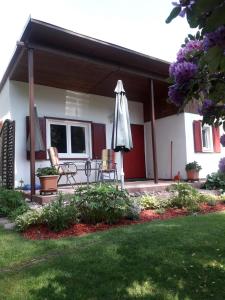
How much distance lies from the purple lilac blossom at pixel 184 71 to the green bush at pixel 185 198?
5.05 m

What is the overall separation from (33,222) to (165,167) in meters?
6.99

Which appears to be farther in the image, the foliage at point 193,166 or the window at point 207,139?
the window at point 207,139

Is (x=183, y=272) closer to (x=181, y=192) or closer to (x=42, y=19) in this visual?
(x=181, y=192)

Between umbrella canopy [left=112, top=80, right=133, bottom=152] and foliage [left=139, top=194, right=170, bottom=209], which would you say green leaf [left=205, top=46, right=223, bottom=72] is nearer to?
foliage [left=139, top=194, right=170, bottom=209]

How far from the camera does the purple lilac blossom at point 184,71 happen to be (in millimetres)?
1720

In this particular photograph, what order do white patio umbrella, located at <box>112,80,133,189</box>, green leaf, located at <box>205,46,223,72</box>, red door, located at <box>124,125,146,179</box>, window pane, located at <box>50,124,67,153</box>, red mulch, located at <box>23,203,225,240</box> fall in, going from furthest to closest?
red door, located at <box>124,125,146,179</box>, window pane, located at <box>50,124,67,153</box>, white patio umbrella, located at <box>112,80,133,189</box>, red mulch, located at <box>23,203,225,240</box>, green leaf, located at <box>205,46,223,72</box>

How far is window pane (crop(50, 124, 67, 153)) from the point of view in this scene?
374 inches

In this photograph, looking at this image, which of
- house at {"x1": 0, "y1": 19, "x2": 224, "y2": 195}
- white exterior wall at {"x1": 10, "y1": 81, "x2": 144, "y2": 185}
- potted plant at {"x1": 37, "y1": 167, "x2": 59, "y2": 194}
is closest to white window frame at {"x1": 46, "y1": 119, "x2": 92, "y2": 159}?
house at {"x1": 0, "y1": 19, "x2": 224, "y2": 195}

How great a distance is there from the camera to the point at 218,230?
465 centimetres

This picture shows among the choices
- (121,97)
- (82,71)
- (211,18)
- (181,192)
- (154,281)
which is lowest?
(154,281)

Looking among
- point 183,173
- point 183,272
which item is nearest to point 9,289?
point 183,272

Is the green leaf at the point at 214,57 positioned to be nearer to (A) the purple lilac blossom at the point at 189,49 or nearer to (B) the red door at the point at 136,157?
(A) the purple lilac blossom at the point at 189,49

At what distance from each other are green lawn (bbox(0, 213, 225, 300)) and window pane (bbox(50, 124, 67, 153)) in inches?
196

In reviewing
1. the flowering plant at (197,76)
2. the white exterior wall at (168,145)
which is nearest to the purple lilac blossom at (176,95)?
the flowering plant at (197,76)
